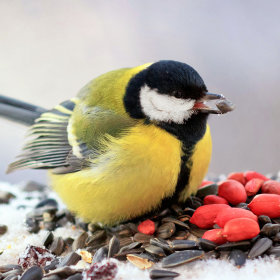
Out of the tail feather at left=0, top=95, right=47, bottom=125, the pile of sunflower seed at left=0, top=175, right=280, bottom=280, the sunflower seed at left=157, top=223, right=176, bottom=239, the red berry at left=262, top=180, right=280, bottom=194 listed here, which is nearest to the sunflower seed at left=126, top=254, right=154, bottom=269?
the pile of sunflower seed at left=0, top=175, right=280, bottom=280

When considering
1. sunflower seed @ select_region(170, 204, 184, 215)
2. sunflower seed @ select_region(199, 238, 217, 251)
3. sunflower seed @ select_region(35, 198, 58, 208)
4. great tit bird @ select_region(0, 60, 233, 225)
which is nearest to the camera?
sunflower seed @ select_region(199, 238, 217, 251)

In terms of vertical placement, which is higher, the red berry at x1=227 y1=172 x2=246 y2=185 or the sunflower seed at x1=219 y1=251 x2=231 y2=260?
the red berry at x1=227 y1=172 x2=246 y2=185

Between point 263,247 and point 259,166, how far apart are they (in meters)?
1.14

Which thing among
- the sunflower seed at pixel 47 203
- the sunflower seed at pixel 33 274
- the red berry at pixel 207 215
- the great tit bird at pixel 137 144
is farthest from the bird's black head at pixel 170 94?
the sunflower seed at pixel 47 203

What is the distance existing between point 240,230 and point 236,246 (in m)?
0.04

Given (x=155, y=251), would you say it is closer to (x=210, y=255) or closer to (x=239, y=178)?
(x=210, y=255)

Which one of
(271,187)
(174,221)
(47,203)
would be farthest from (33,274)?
(271,187)

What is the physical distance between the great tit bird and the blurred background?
86 cm

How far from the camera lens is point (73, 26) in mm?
2289

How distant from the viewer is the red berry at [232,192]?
1246mm

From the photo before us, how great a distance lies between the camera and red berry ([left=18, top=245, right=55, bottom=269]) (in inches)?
43.1

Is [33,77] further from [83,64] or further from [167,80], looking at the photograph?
[167,80]

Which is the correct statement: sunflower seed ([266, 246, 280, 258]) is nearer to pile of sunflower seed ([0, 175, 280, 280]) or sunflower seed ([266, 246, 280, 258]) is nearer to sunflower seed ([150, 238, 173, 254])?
pile of sunflower seed ([0, 175, 280, 280])

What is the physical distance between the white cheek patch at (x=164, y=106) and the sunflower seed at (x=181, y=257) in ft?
1.15
